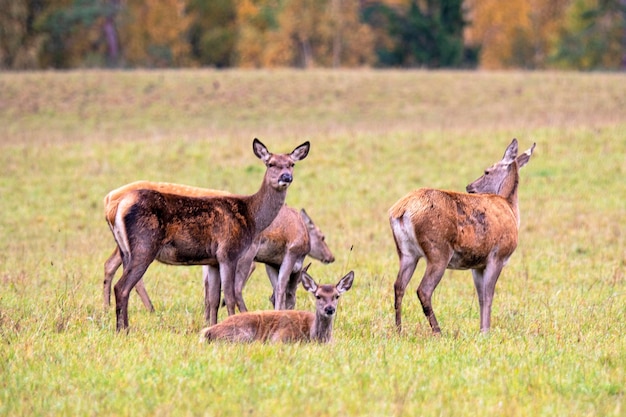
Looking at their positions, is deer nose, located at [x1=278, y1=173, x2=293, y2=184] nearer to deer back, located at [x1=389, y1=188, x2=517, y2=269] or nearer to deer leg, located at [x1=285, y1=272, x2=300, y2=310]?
deer back, located at [x1=389, y1=188, x2=517, y2=269]

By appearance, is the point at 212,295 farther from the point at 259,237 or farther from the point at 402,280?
the point at 402,280

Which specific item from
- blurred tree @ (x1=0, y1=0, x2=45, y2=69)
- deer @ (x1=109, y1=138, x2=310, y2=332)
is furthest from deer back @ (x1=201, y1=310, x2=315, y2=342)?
blurred tree @ (x1=0, y1=0, x2=45, y2=69)

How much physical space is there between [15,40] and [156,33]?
8.28 m

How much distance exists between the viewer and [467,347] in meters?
8.29

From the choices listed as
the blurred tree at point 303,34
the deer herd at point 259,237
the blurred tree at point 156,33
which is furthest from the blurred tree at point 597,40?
the deer herd at point 259,237

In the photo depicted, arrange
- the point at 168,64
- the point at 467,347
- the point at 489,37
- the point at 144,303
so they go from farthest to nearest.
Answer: the point at 489,37
the point at 168,64
the point at 144,303
the point at 467,347

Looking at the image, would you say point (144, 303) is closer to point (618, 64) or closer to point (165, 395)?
point (165, 395)

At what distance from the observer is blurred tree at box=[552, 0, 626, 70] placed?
179 feet

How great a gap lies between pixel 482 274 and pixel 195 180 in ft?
40.7

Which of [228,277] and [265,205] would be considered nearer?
[228,277]

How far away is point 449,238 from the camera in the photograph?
378 inches

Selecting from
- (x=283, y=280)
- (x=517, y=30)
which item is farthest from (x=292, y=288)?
(x=517, y=30)

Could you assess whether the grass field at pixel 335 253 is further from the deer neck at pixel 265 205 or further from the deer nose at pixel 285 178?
the deer nose at pixel 285 178

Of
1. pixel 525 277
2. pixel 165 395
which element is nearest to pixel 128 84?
pixel 525 277
